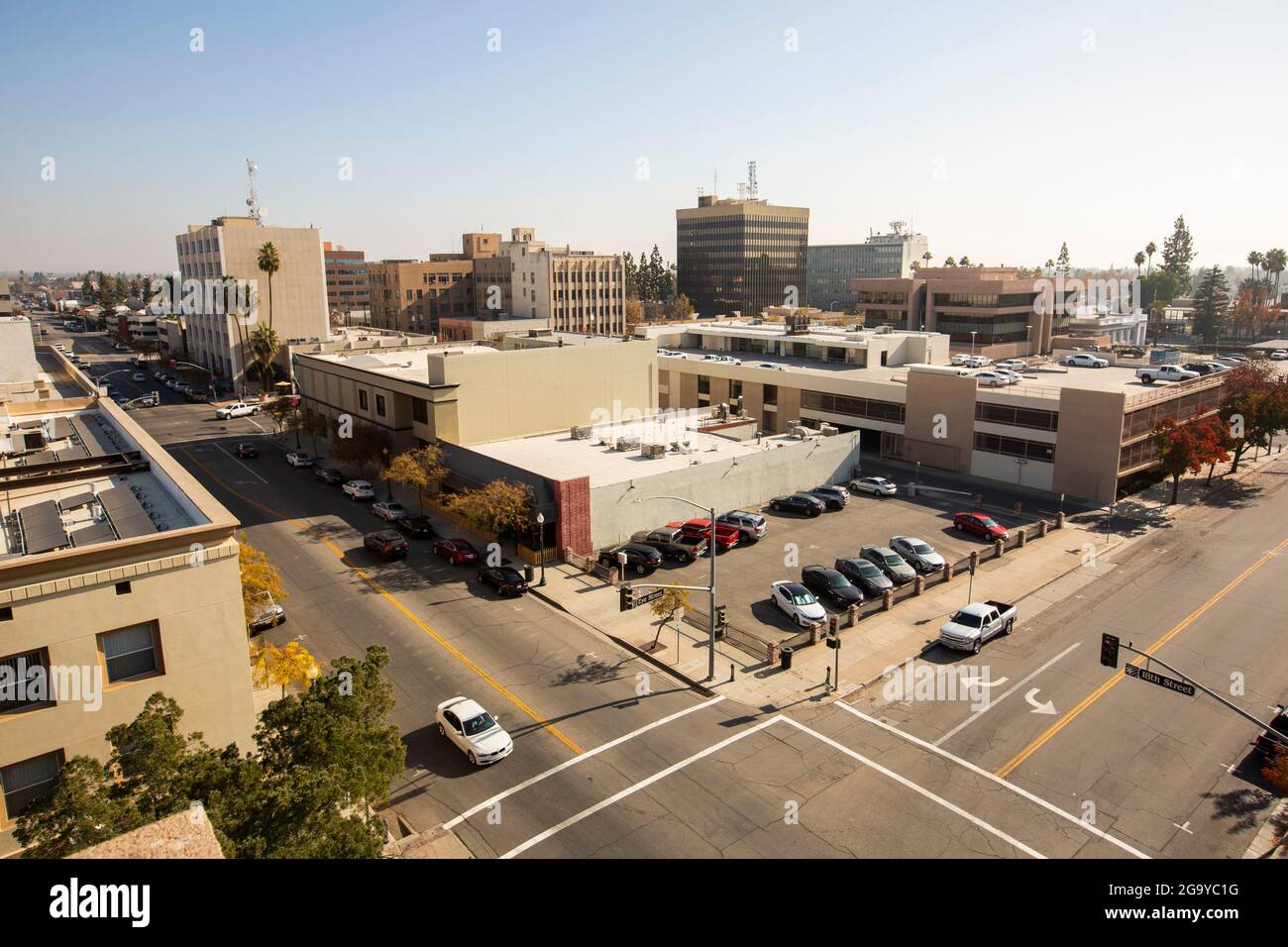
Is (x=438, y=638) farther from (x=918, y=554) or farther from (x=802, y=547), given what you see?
(x=918, y=554)

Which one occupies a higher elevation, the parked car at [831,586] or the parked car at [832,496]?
the parked car at [832,496]

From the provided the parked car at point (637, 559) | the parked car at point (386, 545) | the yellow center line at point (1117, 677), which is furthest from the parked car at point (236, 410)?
the yellow center line at point (1117, 677)

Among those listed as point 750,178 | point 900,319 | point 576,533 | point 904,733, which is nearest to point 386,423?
point 576,533

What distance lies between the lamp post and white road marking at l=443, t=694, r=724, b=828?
12712 millimetres

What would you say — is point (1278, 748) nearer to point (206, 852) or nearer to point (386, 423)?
point (206, 852)

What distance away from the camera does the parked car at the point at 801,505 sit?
1949 inches

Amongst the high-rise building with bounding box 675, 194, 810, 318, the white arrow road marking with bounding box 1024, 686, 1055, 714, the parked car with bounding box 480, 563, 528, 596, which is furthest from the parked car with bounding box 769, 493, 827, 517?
the high-rise building with bounding box 675, 194, 810, 318

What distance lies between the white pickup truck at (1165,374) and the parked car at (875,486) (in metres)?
22.5

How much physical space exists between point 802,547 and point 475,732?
78.7 feet

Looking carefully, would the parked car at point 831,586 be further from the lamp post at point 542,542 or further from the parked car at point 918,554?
the lamp post at point 542,542

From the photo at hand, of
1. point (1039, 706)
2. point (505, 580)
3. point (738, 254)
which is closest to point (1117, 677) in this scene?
point (1039, 706)

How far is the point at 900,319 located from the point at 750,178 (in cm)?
6794
